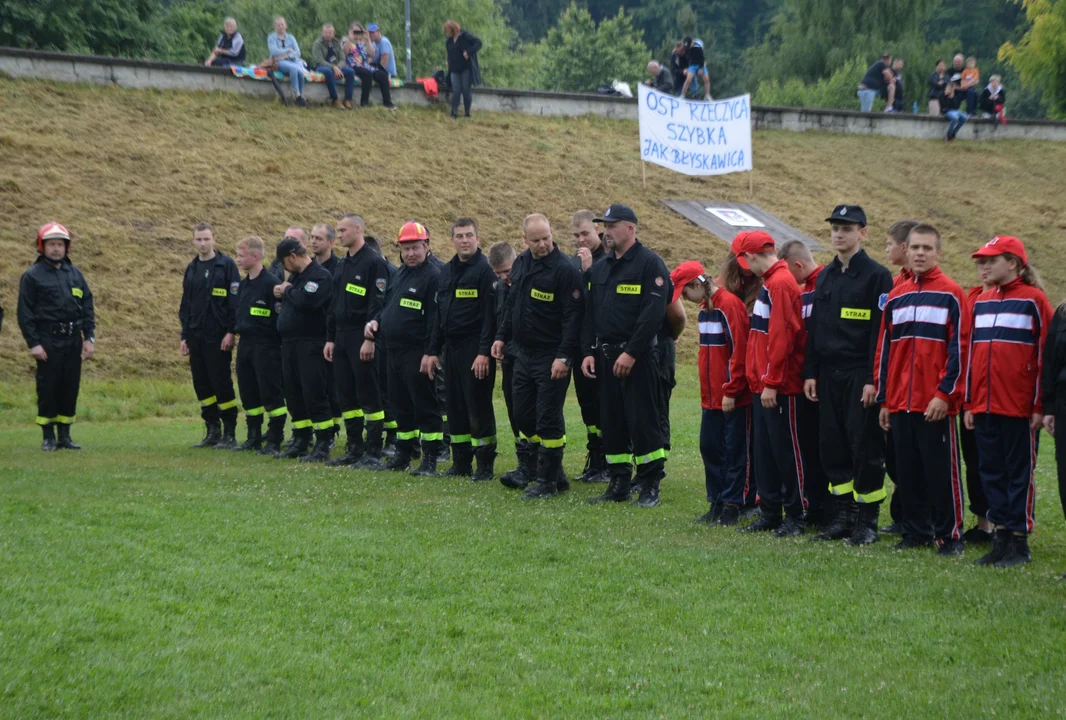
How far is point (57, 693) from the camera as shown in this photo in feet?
18.8

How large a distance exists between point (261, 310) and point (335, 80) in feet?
52.2

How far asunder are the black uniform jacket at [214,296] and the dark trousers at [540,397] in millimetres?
5186

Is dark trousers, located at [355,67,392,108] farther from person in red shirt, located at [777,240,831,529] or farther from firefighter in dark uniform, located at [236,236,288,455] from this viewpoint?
person in red shirt, located at [777,240,831,529]

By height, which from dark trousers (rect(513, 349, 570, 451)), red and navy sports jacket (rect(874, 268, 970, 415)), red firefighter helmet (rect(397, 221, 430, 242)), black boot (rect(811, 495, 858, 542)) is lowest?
black boot (rect(811, 495, 858, 542))

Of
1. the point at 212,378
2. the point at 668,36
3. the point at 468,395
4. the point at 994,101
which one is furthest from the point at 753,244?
the point at 668,36

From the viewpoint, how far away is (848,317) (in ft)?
29.4

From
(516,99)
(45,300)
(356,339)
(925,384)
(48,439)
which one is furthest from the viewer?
Result: (516,99)

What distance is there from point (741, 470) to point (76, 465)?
23.8ft

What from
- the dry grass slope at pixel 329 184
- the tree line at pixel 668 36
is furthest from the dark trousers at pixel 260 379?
the tree line at pixel 668 36

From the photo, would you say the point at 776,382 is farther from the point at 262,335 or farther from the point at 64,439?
the point at 64,439

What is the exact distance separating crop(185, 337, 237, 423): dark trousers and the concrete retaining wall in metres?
14.0

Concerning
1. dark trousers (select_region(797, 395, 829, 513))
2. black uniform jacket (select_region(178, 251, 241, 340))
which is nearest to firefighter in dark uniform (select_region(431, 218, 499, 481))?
dark trousers (select_region(797, 395, 829, 513))

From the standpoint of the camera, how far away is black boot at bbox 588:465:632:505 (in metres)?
10.9

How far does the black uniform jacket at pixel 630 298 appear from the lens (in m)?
10.4
